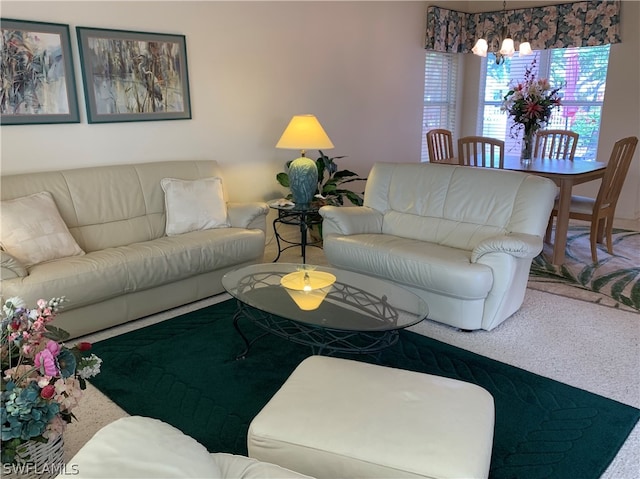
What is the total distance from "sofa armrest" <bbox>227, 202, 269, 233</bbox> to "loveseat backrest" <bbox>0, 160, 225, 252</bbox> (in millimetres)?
394

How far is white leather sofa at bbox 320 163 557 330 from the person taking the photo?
3006 mm

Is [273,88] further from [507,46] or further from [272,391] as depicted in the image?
[272,391]

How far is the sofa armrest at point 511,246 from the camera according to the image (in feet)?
9.63

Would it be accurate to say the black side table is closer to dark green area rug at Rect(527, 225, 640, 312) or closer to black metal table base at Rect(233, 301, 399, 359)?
black metal table base at Rect(233, 301, 399, 359)

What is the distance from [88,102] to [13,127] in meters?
0.51

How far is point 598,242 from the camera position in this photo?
4.89 metres

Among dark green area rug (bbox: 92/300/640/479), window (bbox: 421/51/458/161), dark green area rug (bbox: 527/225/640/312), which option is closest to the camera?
dark green area rug (bbox: 92/300/640/479)

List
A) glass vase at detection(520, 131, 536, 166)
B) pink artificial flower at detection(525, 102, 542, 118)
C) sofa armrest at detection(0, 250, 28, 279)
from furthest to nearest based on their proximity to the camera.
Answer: glass vase at detection(520, 131, 536, 166) → pink artificial flower at detection(525, 102, 542, 118) → sofa armrest at detection(0, 250, 28, 279)

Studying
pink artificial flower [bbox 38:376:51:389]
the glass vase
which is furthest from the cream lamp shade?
pink artificial flower [bbox 38:376:51:389]

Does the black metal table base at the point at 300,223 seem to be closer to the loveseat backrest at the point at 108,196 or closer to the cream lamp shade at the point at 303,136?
the cream lamp shade at the point at 303,136

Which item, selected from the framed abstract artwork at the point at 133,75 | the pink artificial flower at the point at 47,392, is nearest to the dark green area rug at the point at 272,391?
the pink artificial flower at the point at 47,392

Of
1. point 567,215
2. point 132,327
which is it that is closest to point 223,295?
→ point 132,327

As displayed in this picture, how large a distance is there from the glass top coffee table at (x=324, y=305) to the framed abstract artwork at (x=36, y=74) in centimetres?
169

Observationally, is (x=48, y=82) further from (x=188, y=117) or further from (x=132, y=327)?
(x=132, y=327)
